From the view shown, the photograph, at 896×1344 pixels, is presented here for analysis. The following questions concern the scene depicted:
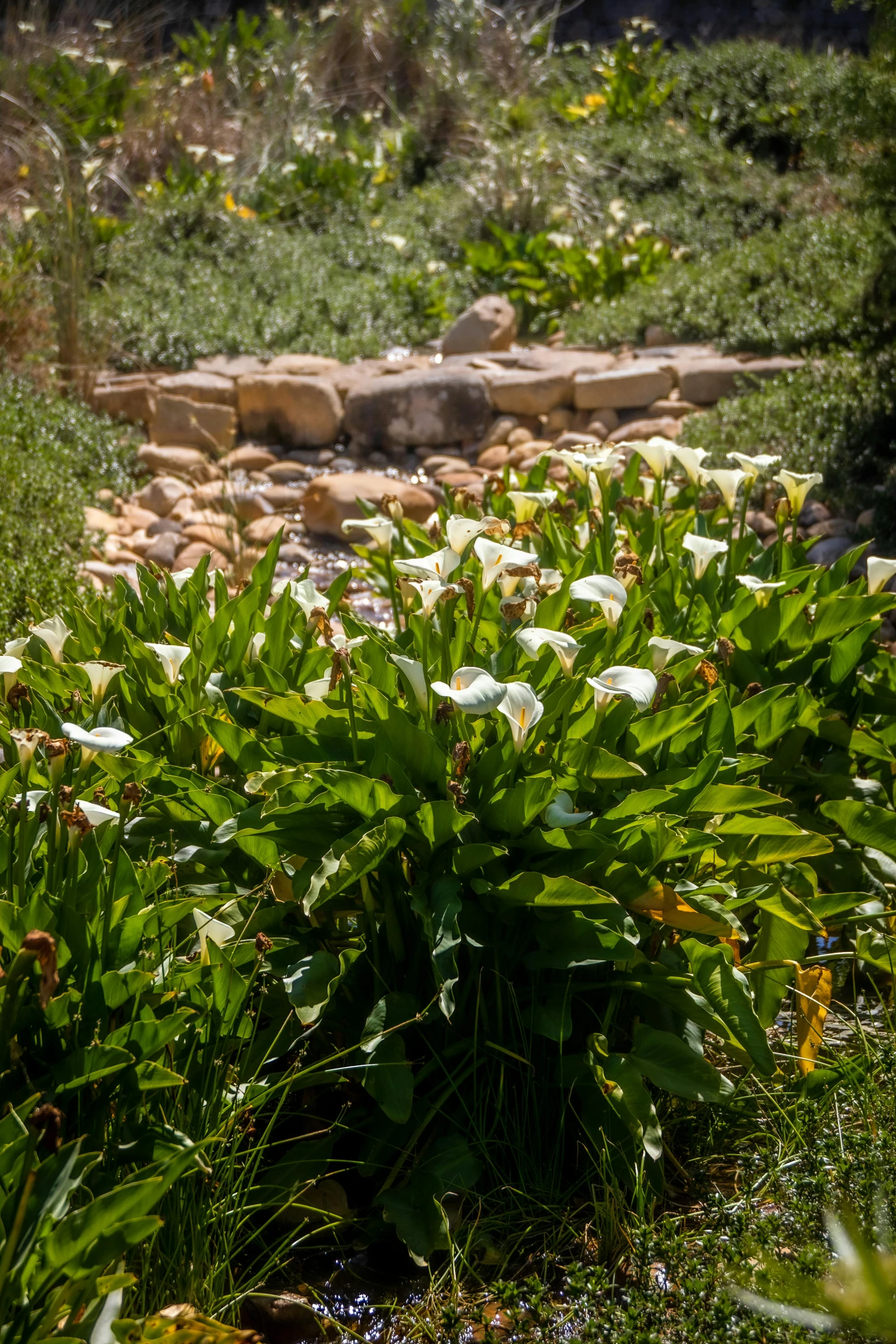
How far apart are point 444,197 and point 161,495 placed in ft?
18.0

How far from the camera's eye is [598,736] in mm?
2049

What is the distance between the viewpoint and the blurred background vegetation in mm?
6195

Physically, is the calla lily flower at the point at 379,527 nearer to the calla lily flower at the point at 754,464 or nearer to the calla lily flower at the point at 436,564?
the calla lily flower at the point at 436,564

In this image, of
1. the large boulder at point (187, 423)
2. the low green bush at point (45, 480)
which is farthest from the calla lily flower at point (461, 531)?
the large boulder at point (187, 423)

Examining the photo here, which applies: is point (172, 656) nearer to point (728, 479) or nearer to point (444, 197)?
point (728, 479)

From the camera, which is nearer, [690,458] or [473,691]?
[473,691]

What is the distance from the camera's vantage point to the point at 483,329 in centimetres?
723

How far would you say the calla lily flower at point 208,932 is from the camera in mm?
1704

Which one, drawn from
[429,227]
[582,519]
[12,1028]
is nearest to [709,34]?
[429,227]

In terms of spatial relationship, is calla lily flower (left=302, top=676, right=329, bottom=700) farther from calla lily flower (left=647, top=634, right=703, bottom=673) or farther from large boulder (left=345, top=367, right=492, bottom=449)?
large boulder (left=345, top=367, right=492, bottom=449)

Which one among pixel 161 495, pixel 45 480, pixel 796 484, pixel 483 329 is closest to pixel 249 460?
pixel 161 495

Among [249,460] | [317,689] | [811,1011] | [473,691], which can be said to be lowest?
[249,460]

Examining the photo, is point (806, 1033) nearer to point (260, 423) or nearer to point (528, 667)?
point (528, 667)

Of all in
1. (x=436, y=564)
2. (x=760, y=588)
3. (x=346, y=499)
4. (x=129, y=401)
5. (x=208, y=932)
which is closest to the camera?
(x=208, y=932)
